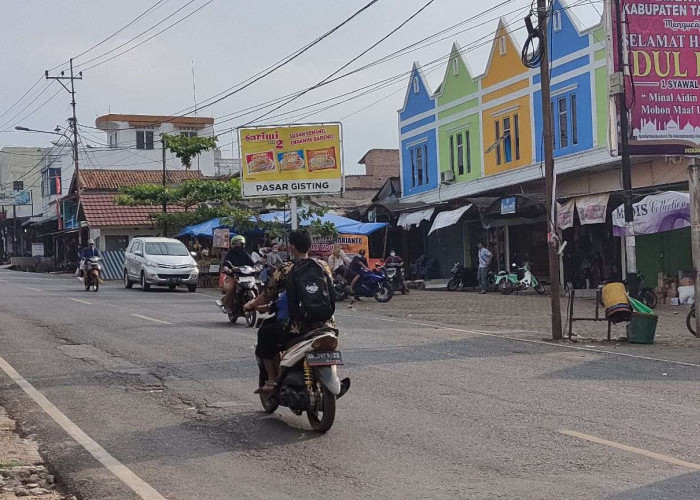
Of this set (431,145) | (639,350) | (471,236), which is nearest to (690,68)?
(639,350)

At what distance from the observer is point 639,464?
A: 7.08 metres

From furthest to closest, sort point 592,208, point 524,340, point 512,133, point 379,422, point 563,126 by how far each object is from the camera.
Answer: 1. point 512,133
2. point 563,126
3. point 592,208
4. point 524,340
5. point 379,422

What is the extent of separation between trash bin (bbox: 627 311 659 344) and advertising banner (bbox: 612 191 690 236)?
6.60 m

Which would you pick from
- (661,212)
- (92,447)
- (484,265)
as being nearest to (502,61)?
(484,265)

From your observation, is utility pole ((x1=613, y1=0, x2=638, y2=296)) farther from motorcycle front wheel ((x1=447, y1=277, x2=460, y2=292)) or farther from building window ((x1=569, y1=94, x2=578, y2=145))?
motorcycle front wheel ((x1=447, y1=277, x2=460, y2=292))

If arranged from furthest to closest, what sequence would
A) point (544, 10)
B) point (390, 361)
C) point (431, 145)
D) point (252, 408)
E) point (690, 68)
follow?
1. point (431, 145)
2. point (690, 68)
3. point (544, 10)
4. point (390, 361)
5. point (252, 408)

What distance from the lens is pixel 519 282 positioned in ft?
98.3

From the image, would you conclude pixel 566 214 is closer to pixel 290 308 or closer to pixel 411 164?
pixel 411 164

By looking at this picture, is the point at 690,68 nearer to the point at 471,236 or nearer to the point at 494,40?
the point at 494,40

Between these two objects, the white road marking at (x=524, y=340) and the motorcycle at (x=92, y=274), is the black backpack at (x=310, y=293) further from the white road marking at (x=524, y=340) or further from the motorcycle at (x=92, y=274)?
the motorcycle at (x=92, y=274)

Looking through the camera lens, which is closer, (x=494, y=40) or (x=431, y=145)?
(x=494, y=40)

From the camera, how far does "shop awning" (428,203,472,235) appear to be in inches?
1229

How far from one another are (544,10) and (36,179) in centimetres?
8152

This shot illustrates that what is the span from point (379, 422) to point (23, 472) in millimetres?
3164
